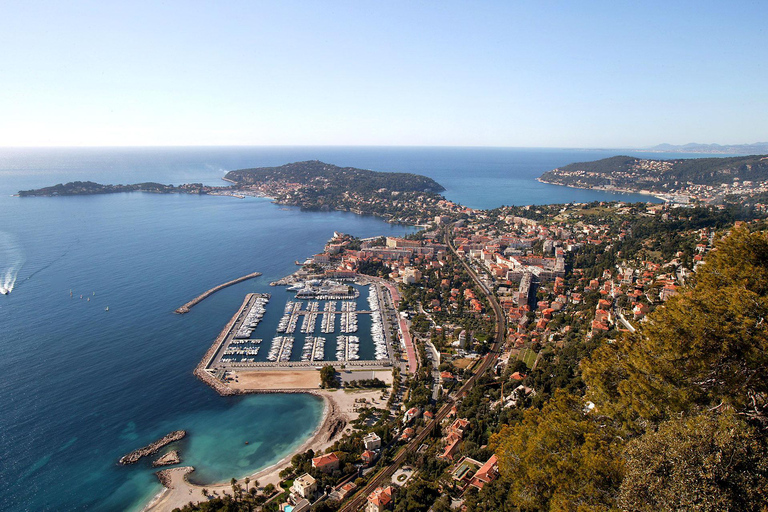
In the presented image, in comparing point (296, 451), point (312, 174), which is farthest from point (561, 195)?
point (296, 451)

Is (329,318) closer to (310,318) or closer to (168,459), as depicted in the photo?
(310,318)

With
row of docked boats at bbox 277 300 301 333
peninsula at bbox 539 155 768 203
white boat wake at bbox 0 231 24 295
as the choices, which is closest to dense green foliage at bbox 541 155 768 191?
peninsula at bbox 539 155 768 203

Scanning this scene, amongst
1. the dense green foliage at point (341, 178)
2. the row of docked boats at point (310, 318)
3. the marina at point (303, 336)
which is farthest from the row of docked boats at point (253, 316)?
the dense green foliage at point (341, 178)

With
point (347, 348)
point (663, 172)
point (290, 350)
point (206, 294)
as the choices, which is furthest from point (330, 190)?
point (663, 172)

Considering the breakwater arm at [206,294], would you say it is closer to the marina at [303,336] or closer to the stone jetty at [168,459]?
the marina at [303,336]

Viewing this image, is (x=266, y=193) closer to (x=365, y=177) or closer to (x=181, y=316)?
(x=365, y=177)
